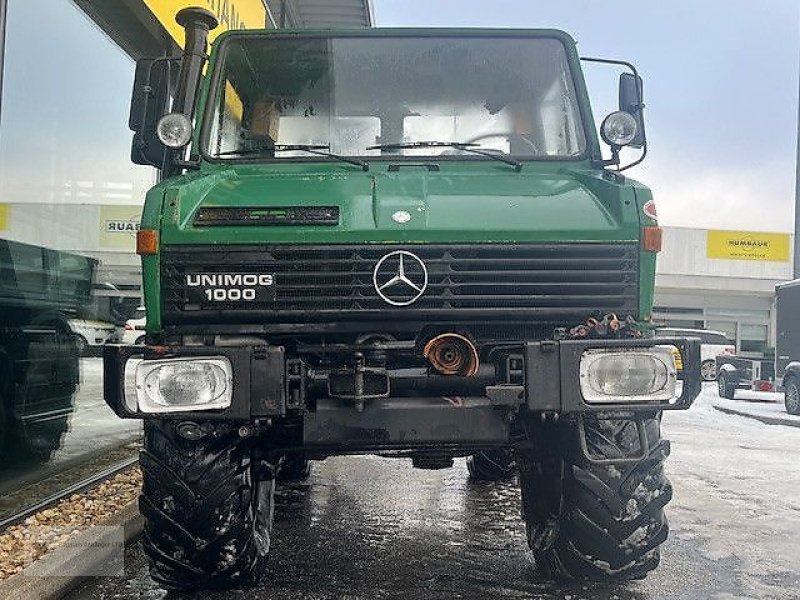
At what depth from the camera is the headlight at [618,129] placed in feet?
13.9

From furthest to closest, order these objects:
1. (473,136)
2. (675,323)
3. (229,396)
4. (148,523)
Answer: (675,323) → (473,136) → (148,523) → (229,396)

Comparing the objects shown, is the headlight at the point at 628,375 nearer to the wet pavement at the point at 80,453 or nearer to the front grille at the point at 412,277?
the front grille at the point at 412,277

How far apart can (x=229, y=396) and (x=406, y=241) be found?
0.94 meters

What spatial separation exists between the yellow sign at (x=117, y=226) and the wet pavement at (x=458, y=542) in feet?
7.67

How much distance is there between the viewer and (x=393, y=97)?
4375 mm

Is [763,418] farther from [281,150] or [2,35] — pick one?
[2,35]

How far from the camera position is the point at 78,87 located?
6332mm

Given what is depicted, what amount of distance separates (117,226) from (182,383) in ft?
13.1

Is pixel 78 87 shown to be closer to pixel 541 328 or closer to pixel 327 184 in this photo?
pixel 327 184

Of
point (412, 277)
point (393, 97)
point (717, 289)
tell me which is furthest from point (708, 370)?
point (717, 289)

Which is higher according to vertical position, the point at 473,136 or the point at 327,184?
the point at 473,136

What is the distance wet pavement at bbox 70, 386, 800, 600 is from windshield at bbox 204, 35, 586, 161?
6.93 feet

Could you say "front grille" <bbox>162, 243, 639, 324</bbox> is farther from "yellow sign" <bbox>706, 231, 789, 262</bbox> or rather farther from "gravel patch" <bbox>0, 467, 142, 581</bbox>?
"yellow sign" <bbox>706, 231, 789, 262</bbox>

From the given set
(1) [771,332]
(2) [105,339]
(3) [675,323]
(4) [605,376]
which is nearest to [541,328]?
(4) [605,376]
